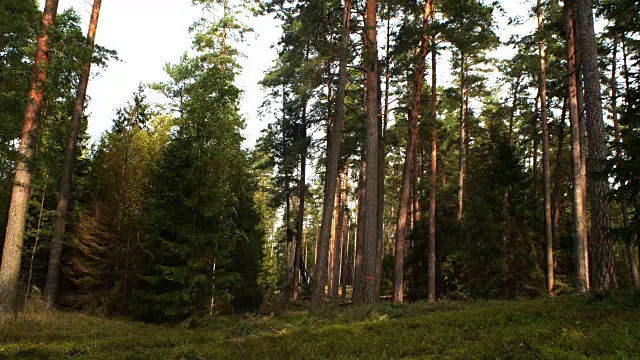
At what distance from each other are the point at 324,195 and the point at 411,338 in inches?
544

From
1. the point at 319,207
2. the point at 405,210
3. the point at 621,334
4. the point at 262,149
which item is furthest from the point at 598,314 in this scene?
the point at 319,207

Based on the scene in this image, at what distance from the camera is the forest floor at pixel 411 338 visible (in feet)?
21.4

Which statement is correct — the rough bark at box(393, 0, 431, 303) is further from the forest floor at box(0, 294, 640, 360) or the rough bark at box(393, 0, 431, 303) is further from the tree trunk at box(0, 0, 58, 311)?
the tree trunk at box(0, 0, 58, 311)

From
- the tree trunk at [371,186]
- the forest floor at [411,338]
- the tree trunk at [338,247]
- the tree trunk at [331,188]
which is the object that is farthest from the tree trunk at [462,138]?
the forest floor at [411,338]

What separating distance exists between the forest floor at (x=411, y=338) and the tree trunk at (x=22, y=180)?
1.30m

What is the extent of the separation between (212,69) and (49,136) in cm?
1046

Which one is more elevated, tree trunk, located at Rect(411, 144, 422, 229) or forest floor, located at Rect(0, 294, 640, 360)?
tree trunk, located at Rect(411, 144, 422, 229)

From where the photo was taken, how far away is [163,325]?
59.0 ft

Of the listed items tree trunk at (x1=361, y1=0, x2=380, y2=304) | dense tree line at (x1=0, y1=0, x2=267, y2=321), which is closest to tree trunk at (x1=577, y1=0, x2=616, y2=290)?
tree trunk at (x1=361, y1=0, x2=380, y2=304)

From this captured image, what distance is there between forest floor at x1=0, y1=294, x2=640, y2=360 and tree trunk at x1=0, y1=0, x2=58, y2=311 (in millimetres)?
1298

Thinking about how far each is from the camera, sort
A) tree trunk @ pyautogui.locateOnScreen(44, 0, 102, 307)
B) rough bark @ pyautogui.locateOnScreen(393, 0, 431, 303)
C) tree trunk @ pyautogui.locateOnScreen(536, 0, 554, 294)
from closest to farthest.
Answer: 1. tree trunk @ pyautogui.locateOnScreen(44, 0, 102, 307)
2. rough bark @ pyautogui.locateOnScreen(393, 0, 431, 303)
3. tree trunk @ pyautogui.locateOnScreen(536, 0, 554, 294)

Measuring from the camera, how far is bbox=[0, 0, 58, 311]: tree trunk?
12.9m

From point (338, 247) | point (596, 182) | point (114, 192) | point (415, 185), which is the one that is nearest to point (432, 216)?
point (415, 185)

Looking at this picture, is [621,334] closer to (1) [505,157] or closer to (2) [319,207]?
(1) [505,157]
